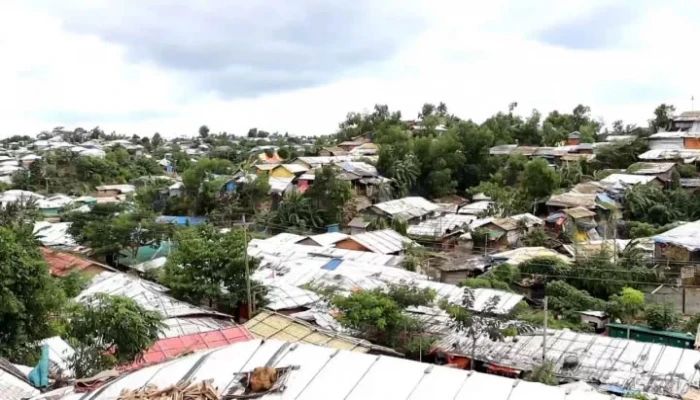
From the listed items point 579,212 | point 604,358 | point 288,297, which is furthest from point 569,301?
point 579,212

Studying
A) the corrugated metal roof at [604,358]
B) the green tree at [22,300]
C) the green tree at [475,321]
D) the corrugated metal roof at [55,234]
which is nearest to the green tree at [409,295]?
the green tree at [475,321]

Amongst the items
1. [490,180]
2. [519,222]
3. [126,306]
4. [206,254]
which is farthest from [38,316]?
[490,180]

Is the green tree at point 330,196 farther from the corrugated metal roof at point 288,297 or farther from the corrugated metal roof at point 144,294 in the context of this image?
the corrugated metal roof at point 144,294

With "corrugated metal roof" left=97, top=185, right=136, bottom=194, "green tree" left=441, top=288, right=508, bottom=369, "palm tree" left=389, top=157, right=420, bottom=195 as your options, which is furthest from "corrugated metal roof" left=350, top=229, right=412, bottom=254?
"corrugated metal roof" left=97, top=185, right=136, bottom=194

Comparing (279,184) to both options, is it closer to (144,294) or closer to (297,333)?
(144,294)

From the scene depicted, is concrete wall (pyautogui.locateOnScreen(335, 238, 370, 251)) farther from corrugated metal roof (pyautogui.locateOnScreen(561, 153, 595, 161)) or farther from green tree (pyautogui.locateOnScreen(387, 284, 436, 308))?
corrugated metal roof (pyautogui.locateOnScreen(561, 153, 595, 161))

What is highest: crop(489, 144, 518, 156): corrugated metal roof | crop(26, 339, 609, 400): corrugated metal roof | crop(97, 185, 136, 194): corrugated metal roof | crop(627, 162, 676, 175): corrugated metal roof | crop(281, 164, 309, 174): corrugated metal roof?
crop(489, 144, 518, 156): corrugated metal roof
